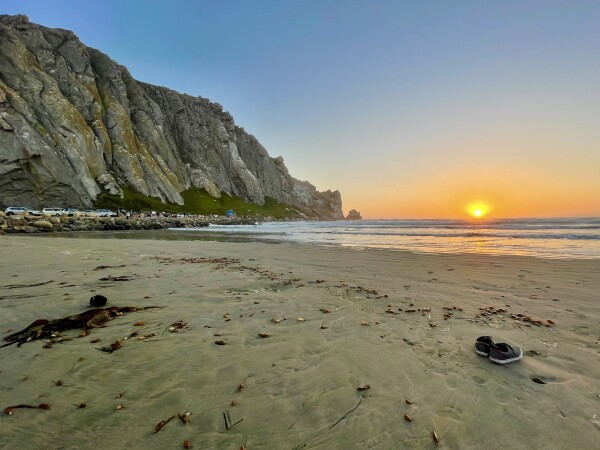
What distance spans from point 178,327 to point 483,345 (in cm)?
589

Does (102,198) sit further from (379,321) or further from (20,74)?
(379,321)

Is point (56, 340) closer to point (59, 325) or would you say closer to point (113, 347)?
point (59, 325)

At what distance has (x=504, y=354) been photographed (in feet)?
16.1

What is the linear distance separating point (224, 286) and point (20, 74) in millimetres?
120150

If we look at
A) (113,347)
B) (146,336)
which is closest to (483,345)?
(146,336)

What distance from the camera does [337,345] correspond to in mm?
5594

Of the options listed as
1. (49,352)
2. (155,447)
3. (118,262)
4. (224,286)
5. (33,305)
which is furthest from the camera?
(118,262)

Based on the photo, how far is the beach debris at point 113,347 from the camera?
523 centimetres

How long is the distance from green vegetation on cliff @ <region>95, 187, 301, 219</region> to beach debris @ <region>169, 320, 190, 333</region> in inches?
3892

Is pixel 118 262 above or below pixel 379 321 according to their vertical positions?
below

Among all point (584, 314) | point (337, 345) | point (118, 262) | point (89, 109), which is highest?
point (89, 109)

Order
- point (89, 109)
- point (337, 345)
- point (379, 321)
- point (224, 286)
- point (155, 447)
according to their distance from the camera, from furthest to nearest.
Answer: point (89, 109)
point (224, 286)
point (379, 321)
point (337, 345)
point (155, 447)

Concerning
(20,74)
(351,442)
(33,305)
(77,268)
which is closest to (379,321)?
(351,442)

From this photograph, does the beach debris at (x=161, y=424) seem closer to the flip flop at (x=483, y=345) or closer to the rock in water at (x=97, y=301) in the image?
the flip flop at (x=483, y=345)
